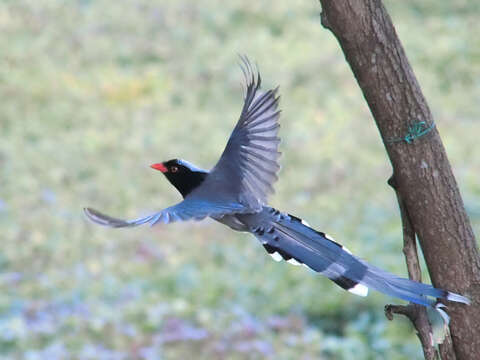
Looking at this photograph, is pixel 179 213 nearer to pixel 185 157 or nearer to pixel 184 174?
pixel 184 174

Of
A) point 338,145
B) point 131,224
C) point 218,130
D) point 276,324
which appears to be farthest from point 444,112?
point 131,224

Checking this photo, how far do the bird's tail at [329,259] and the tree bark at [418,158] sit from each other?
0.11 meters

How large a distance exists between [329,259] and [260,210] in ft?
1.40

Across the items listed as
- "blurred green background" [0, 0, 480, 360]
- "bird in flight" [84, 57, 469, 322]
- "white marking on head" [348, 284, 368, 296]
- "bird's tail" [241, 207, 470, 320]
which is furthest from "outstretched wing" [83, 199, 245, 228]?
"blurred green background" [0, 0, 480, 360]

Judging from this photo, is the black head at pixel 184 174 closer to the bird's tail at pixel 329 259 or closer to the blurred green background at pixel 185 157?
the bird's tail at pixel 329 259

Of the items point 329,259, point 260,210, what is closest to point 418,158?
point 329,259

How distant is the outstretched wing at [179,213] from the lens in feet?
7.18

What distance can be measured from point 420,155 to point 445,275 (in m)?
0.37

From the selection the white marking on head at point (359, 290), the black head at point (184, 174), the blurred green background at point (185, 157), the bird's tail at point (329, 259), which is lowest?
the white marking on head at point (359, 290)

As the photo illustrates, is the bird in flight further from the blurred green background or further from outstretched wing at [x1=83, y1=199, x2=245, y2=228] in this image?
the blurred green background

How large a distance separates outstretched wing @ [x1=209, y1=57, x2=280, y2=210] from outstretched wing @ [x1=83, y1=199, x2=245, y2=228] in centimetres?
18

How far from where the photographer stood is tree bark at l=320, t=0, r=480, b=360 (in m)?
2.58

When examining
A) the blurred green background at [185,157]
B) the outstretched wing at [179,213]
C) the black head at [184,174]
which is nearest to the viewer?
the outstretched wing at [179,213]

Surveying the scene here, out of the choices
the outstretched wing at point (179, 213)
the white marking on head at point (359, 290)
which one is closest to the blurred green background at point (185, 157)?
the outstretched wing at point (179, 213)
